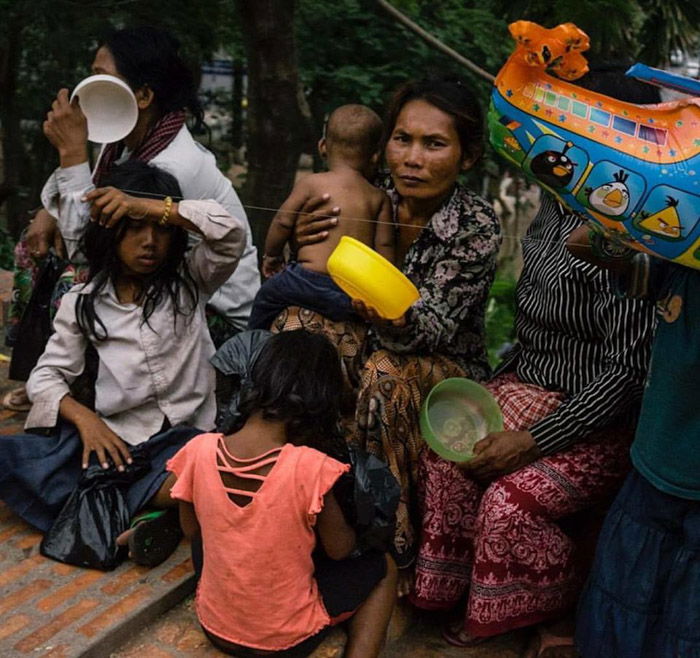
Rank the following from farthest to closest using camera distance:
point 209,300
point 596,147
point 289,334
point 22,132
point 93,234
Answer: point 22,132 < point 209,300 < point 93,234 < point 289,334 < point 596,147

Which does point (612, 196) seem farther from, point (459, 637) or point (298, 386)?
point (459, 637)

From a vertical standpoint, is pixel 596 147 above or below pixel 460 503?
above

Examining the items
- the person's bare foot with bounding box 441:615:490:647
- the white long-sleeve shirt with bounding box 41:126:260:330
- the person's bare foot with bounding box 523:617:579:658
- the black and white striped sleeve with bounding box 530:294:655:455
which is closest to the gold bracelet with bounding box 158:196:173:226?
the white long-sleeve shirt with bounding box 41:126:260:330

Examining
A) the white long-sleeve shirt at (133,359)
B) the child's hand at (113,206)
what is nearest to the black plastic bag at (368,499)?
the white long-sleeve shirt at (133,359)

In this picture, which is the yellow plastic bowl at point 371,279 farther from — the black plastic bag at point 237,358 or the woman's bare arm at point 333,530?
the woman's bare arm at point 333,530

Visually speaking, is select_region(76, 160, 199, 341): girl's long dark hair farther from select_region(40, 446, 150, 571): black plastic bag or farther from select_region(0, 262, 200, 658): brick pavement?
select_region(0, 262, 200, 658): brick pavement

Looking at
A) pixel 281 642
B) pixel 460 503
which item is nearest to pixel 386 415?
pixel 460 503

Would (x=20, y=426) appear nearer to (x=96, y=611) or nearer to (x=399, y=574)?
(x=96, y=611)

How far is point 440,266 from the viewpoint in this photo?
9.23ft

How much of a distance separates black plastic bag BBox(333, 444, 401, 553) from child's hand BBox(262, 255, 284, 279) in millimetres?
1066

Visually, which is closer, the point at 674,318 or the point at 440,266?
the point at 674,318

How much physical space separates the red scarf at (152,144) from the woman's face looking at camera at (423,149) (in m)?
0.87

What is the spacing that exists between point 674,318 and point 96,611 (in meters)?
1.70

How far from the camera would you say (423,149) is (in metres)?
2.78
